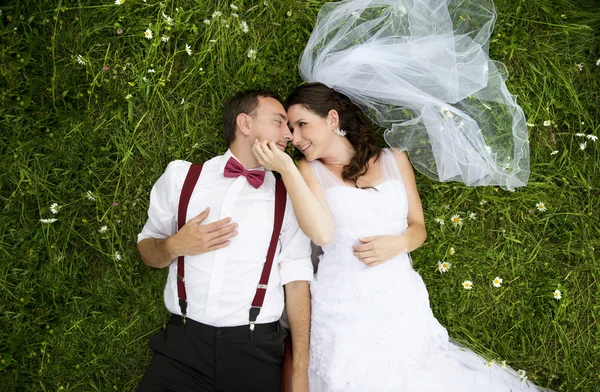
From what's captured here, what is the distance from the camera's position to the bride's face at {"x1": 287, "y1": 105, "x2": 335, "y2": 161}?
150 inches

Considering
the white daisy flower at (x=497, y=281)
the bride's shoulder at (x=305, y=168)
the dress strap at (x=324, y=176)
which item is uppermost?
the bride's shoulder at (x=305, y=168)

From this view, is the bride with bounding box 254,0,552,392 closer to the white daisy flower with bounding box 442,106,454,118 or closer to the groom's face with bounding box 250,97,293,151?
the white daisy flower with bounding box 442,106,454,118

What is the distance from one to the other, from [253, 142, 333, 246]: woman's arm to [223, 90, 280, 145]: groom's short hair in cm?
40

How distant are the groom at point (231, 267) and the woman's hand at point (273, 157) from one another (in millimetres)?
171

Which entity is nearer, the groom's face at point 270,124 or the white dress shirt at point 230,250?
the white dress shirt at point 230,250

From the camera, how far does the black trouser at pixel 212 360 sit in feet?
11.4

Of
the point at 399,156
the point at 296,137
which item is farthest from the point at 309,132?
the point at 399,156

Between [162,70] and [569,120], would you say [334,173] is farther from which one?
[569,120]

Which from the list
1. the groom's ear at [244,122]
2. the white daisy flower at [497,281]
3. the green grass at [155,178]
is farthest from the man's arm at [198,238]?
the white daisy flower at [497,281]

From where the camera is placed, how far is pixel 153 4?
426 cm

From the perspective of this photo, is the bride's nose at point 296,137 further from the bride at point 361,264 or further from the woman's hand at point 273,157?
the woman's hand at point 273,157

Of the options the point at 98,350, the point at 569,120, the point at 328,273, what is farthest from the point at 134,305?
the point at 569,120

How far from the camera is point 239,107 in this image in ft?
12.6

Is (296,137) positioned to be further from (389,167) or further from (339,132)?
(389,167)
